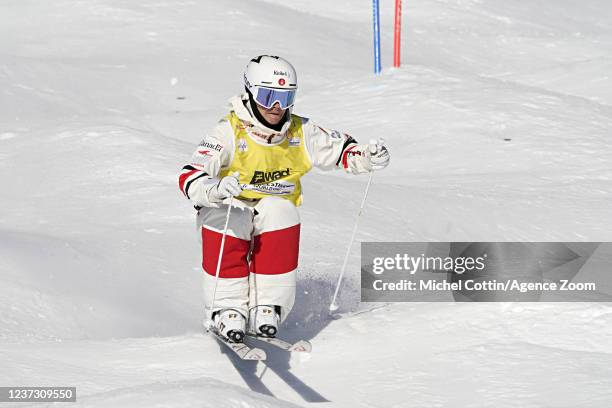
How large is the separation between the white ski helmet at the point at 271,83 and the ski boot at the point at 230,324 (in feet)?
3.52

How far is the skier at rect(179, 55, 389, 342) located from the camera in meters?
5.13

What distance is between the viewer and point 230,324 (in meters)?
5.08

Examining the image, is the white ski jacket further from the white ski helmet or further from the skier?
the white ski helmet

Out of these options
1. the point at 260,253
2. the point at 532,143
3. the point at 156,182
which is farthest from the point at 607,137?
the point at 260,253

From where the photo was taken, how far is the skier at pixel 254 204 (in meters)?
5.13

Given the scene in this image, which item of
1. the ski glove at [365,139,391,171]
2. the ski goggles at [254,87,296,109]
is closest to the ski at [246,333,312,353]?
the ski glove at [365,139,391,171]

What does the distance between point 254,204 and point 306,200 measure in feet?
8.79

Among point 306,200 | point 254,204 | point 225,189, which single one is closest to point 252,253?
point 254,204

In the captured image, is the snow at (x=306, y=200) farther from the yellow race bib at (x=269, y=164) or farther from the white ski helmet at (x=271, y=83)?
the white ski helmet at (x=271, y=83)

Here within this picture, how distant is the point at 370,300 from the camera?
6.23m

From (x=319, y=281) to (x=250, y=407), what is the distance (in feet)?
8.76

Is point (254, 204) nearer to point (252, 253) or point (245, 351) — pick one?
point (252, 253)

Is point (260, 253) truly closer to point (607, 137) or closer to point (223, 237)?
point (223, 237)

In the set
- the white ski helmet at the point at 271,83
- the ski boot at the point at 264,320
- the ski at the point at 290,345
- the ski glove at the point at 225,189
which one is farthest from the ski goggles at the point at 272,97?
the ski at the point at 290,345
